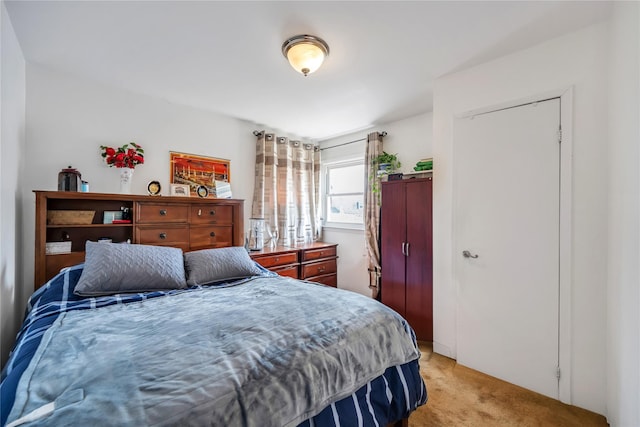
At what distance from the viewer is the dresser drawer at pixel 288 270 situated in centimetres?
328

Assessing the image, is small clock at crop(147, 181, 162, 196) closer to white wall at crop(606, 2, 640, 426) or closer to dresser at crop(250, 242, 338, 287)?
dresser at crop(250, 242, 338, 287)

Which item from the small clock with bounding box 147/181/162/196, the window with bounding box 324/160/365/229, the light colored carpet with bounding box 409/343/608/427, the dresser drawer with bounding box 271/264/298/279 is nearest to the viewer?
the light colored carpet with bounding box 409/343/608/427

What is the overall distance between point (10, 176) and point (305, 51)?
2.06 meters

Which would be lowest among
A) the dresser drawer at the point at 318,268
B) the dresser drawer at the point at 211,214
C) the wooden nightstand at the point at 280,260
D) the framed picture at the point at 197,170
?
the dresser drawer at the point at 318,268

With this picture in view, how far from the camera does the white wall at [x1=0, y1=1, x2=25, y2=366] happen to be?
5.02 ft

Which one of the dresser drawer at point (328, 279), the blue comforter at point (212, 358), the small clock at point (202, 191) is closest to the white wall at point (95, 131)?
the small clock at point (202, 191)

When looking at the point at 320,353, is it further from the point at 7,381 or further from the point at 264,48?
the point at 264,48

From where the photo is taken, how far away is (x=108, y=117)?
249 cm

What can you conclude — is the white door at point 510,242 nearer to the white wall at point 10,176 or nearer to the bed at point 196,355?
the bed at point 196,355

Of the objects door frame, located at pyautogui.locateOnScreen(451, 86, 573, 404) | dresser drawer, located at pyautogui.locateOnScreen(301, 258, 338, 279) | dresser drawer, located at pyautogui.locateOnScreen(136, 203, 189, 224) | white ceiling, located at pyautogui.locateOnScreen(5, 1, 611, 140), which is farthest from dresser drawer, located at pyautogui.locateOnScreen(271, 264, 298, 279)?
door frame, located at pyautogui.locateOnScreen(451, 86, 573, 404)

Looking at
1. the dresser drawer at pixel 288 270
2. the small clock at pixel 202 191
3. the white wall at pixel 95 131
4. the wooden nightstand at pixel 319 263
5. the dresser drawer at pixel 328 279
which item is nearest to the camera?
the white wall at pixel 95 131

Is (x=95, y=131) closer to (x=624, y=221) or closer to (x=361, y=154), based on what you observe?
(x=361, y=154)

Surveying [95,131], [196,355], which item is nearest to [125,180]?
[95,131]

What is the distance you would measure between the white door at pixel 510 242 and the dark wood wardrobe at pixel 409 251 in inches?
12.5
